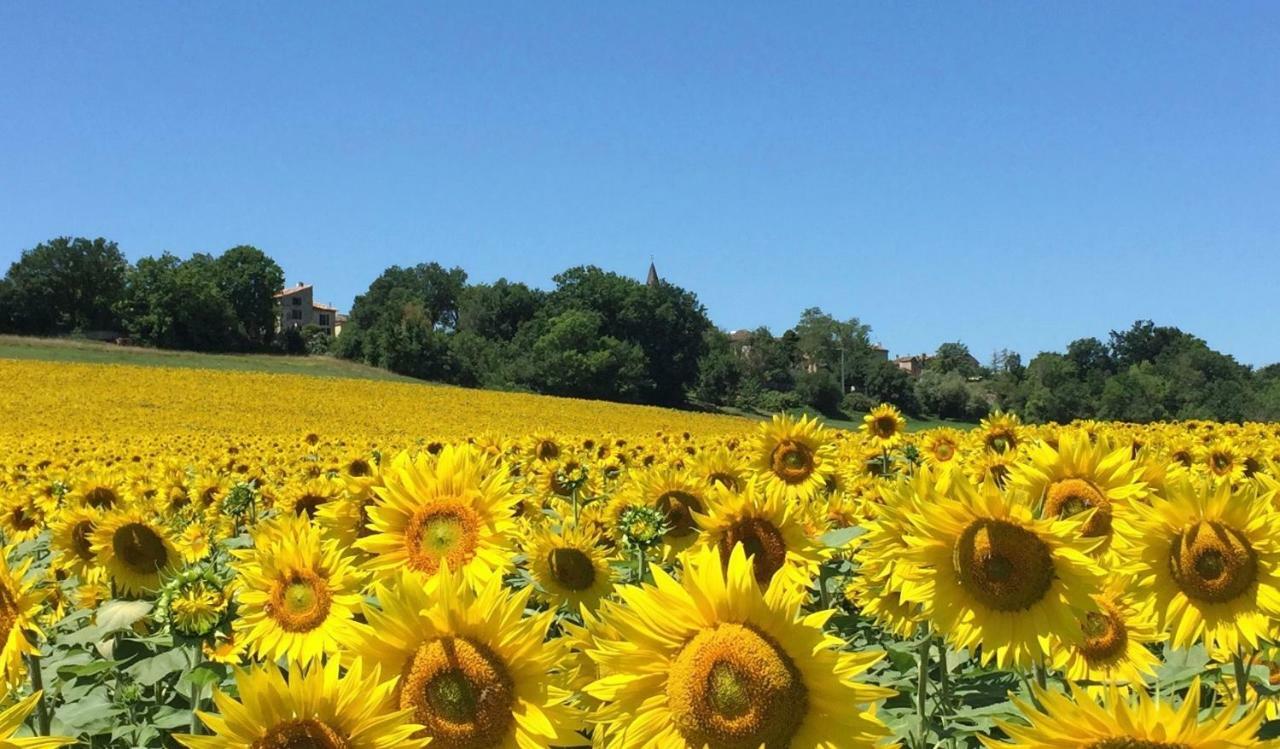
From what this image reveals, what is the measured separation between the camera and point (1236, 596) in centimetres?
261

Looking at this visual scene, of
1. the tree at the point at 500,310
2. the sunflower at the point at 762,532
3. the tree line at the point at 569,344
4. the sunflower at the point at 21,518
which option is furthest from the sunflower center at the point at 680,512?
the tree at the point at 500,310

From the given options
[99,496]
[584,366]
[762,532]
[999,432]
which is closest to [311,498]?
[99,496]

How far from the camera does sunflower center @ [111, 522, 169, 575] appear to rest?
4047 mm

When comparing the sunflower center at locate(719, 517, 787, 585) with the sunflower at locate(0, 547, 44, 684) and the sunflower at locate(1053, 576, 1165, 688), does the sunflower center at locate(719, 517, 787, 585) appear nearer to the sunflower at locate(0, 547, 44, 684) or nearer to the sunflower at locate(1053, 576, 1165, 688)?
the sunflower at locate(1053, 576, 1165, 688)

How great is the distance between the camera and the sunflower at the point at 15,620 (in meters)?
2.34

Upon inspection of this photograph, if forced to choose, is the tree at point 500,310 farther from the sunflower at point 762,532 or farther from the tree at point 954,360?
the sunflower at point 762,532

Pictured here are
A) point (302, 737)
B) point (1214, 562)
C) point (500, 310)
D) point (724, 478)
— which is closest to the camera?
point (302, 737)

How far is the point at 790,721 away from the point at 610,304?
84.9 meters

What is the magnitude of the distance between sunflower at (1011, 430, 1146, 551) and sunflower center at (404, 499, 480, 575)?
1.73m

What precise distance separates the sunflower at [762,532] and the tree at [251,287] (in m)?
83.0

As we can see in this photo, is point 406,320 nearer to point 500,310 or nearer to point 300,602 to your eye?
point 500,310

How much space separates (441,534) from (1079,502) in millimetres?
1977

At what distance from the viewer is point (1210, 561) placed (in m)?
2.63

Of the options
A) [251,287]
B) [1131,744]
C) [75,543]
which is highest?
[251,287]
